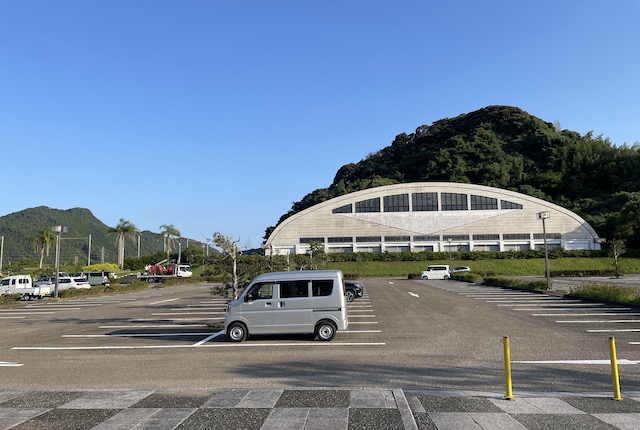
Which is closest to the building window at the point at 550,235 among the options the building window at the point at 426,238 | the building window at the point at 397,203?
the building window at the point at 426,238

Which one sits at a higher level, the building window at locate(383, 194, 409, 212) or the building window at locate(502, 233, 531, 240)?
the building window at locate(383, 194, 409, 212)

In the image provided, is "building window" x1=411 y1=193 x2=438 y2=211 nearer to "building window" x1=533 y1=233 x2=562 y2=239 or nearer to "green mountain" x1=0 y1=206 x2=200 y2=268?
"building window" x1=533 y1=233 x2=562 y2=239

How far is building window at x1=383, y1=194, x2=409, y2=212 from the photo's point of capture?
7288 cm

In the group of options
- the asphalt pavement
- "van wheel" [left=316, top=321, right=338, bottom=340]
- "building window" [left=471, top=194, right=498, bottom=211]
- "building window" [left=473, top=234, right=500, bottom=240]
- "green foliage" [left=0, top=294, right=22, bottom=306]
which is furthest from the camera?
"building window" [left=471, top=194, right=498, bottom=211]

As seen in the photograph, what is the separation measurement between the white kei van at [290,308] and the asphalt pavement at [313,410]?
192 inches

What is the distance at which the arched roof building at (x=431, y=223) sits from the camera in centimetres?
6981

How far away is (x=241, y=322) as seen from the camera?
462 inches

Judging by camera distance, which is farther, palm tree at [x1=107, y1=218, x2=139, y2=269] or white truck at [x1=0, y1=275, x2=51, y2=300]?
palm tree at [x1=107, y1=218, x2=139, y2=269]

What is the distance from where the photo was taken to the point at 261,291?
11.8 meters

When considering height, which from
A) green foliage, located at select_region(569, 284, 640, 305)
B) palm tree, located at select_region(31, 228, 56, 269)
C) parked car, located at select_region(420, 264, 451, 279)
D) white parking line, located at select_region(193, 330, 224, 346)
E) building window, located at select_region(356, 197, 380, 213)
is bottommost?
parked car, located at select_region(420, 264, 451, 279)

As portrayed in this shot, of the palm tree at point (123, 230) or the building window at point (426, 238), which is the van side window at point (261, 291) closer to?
the building window at point (426, 238)

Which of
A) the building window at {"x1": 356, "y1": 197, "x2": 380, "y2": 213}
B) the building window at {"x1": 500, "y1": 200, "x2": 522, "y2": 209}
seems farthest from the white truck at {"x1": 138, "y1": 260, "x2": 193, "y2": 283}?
the building window at {"x1": 500, "y1": 200, "x2": 522, "y2": 209}

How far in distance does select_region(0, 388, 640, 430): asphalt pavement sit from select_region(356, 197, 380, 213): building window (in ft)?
219

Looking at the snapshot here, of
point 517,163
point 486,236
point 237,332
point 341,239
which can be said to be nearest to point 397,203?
point 341,239
